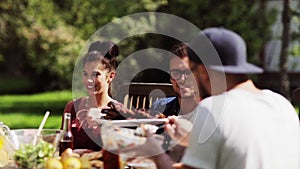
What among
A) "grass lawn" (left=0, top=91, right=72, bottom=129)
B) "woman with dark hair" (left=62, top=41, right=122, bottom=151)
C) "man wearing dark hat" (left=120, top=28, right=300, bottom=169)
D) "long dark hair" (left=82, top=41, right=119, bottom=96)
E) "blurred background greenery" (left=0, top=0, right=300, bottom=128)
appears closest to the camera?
"man wearing dark hat" (left=120, top=28, right=300, bottom=169)

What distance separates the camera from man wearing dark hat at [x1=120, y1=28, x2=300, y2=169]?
2.65 metres

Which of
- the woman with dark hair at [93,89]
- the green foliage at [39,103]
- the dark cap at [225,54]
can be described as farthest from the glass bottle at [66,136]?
the green foliage at [39,103]

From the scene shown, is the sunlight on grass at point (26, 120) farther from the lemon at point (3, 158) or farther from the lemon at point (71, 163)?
the lemon at point (71, 163)

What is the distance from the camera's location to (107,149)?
9.50 feet

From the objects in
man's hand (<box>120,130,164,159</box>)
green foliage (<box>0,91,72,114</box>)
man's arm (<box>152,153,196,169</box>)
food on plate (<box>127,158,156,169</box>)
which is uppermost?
man's hand (<box>120,130,164,159</box>)

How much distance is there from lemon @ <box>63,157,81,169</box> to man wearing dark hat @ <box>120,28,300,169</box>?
0.35m

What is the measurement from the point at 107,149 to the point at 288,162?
75cm

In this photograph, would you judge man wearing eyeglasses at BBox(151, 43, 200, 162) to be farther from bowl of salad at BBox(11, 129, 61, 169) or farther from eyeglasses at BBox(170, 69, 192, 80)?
bowl of salad at BBox(11, 129, 61, 169)

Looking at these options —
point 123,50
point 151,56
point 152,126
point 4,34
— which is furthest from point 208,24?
point 152,126

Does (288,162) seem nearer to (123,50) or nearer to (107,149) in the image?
(107,149)

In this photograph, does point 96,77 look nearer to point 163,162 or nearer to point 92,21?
point 163,162

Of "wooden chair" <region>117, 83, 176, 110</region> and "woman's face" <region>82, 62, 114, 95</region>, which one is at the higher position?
"woman's face" <region>82, 62, 114, 95</region>

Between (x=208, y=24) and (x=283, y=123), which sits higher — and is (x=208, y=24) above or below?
above

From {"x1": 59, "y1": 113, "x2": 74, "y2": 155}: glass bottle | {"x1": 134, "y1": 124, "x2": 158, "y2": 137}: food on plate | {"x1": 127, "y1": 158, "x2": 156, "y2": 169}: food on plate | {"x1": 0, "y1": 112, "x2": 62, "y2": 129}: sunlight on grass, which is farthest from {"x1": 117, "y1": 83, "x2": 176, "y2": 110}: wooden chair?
{"x1": 0, "y1": 112, "x2": 62, "y2": 129}: sunlight on grass
